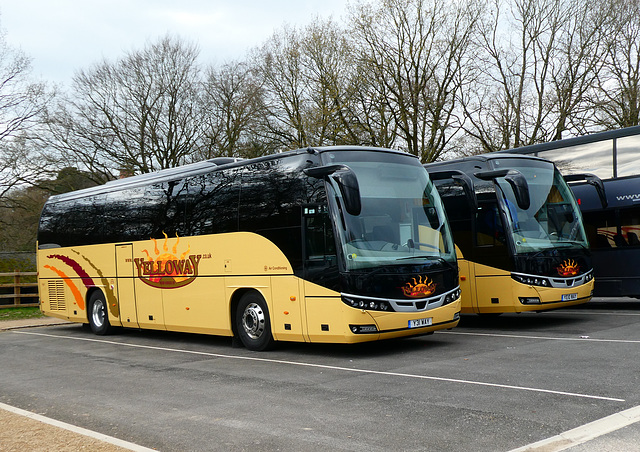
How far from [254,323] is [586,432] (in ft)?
24.5

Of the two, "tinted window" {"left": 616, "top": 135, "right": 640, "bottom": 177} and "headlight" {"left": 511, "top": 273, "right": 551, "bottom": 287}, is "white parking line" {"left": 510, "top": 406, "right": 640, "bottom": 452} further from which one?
"tinted window" {"left": 616, "top": 135, "right": 640, "bottom": 177}

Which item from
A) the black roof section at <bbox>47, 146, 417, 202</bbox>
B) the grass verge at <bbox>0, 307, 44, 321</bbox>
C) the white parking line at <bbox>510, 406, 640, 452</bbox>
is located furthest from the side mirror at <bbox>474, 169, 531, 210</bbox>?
the grass verge at <bbox>0, 307, 44, 321</bbox>

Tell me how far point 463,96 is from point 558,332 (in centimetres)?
2182

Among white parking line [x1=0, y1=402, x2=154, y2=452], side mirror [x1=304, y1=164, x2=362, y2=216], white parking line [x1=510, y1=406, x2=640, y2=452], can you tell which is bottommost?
white parking line [x1=510, y1=406, x2=640, y2=452]

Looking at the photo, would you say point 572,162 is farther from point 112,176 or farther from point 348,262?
point 112,176

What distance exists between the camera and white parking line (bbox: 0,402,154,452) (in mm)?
6004

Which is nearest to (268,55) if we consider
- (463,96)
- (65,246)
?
(463,96)

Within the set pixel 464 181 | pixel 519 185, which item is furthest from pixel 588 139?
pixel 519 185

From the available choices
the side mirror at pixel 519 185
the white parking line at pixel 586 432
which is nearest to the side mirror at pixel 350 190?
the side mirror at pixel 519 185

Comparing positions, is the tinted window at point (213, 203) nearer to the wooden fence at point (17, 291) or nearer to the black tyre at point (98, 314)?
the black tyre at point (98, 314)

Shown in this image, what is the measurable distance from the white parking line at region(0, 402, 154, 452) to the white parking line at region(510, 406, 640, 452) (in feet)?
10.5

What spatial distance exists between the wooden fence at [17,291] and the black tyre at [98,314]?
957 centimetres

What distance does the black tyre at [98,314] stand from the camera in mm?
17156

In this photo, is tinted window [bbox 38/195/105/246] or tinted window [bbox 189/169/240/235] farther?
tinted window [bbox 38/195/105/246]
